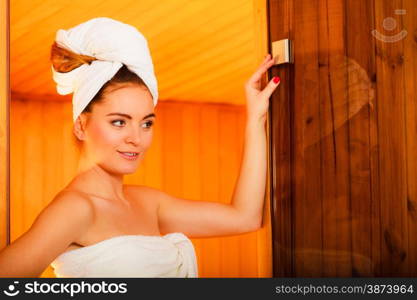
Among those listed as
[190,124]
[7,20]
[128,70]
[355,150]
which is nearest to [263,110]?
[355,150]

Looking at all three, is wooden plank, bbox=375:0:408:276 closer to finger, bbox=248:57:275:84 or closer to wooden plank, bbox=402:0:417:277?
wooden plank, bbox=402:0:417:277

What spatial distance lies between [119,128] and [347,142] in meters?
0.69

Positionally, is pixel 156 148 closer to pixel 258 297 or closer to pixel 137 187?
pixel 137 187

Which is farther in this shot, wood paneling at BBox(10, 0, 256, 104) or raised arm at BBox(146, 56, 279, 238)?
wood paneling at BBox(10, 0, 256, 104)

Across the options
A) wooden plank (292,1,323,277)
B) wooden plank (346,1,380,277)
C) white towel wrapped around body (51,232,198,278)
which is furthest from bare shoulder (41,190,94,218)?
wooden plank (346,1,380,277)

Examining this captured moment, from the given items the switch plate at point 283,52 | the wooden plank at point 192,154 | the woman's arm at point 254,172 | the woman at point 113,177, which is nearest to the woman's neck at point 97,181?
the woman at point 113,177

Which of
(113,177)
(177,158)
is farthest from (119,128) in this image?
(177,158)

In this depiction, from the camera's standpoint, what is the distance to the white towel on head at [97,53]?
1863 mm

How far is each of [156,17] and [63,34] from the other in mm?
728

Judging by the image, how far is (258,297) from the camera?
1843 millimetres

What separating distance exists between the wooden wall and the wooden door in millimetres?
990

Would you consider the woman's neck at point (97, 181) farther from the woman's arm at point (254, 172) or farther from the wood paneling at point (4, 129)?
A: the woman's arm at point (254, 172)

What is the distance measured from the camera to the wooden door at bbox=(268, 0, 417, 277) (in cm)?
183

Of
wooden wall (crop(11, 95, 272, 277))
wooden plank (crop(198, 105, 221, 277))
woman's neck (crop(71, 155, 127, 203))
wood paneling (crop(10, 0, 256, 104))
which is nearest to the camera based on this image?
woman's neck (crop(71, 155, 127, 203))
